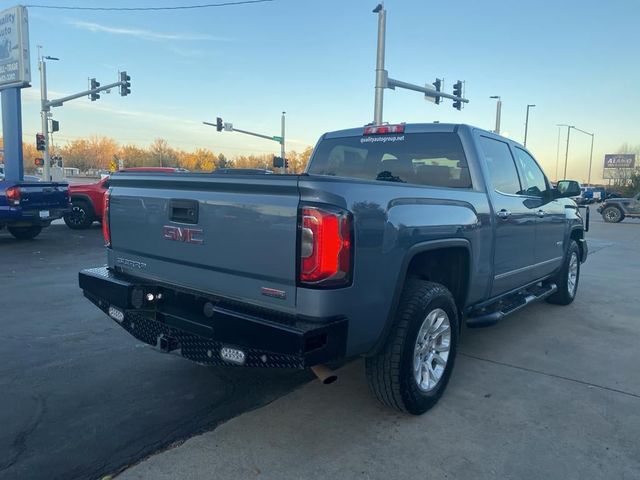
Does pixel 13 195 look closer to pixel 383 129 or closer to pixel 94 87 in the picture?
pixel 383 129

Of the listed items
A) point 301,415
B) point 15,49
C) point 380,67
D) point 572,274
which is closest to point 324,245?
point 301,415

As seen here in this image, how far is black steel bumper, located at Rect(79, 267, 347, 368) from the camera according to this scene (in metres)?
2.57

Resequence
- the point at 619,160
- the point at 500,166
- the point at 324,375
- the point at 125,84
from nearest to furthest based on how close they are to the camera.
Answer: the point at 324,375
the point at 500,166
the point at 125,84
the point at 619,160

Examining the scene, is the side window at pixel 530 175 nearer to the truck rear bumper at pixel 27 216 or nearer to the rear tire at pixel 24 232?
the truck rear bumper at pixel 27 216

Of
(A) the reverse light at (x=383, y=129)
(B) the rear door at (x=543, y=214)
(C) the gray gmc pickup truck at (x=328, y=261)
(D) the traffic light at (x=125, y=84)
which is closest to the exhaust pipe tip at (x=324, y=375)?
(C) the gray gmc pickup truck at (x=328, y=261)

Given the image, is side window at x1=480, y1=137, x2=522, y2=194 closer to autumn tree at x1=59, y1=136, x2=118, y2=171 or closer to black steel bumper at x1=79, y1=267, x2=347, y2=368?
black steel bumper at x1=79, y1=267, x2=347, y2=368

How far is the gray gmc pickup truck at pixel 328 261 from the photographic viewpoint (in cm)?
262

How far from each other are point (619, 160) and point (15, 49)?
92447mm

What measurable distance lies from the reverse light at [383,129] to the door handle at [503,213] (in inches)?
44.1

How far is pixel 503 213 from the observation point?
4.36 metres

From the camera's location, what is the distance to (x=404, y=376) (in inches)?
125

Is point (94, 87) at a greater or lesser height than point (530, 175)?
greater

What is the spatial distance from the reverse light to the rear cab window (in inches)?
1.6

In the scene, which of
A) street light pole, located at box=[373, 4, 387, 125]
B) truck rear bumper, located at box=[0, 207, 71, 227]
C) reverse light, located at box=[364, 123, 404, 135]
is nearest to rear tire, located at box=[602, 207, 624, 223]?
street light pole, located at box=[373, 4, 387, 125]
